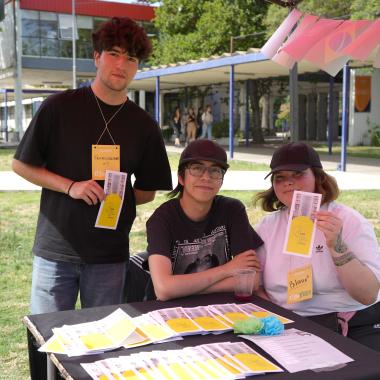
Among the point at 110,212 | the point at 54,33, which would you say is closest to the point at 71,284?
the point at 110,212

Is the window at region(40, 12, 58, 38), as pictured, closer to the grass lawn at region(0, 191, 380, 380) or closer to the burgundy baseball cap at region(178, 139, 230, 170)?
the grass lawn at region(0, 191, 380, 380)

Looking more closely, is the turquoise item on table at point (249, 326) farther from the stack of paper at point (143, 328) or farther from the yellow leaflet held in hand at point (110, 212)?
the yellow leaflet held in hand at point (110, 212)

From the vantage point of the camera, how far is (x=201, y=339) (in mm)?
1905

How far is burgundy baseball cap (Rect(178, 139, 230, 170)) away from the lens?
2537mm

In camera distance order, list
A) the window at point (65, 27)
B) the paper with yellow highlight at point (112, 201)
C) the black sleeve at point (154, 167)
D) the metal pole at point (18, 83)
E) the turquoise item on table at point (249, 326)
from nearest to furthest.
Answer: the turquoise item on table at point (249, 326)
the paper with yellow highlight at point (112, 201)
the black sleeve at point (154, 167)
the metal pole at point (18, 83)
the window at point (65, 27)

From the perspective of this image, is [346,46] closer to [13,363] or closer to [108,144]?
[108,144]

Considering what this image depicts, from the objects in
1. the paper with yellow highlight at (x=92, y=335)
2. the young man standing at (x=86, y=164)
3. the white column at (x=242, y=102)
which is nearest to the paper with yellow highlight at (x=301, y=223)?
the paper with yellow highlight at (x=92, y=335)

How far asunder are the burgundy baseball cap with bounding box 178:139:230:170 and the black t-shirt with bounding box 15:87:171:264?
0.82 feet

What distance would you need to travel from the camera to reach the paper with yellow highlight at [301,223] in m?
2.24

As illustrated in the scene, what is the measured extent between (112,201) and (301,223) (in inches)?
32.4

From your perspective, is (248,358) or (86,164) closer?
(248,358)

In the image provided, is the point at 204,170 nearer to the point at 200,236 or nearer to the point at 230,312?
the point at 200,236

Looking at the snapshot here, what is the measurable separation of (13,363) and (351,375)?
8.46 feet

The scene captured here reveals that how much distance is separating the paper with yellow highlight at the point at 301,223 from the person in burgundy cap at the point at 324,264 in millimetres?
155
